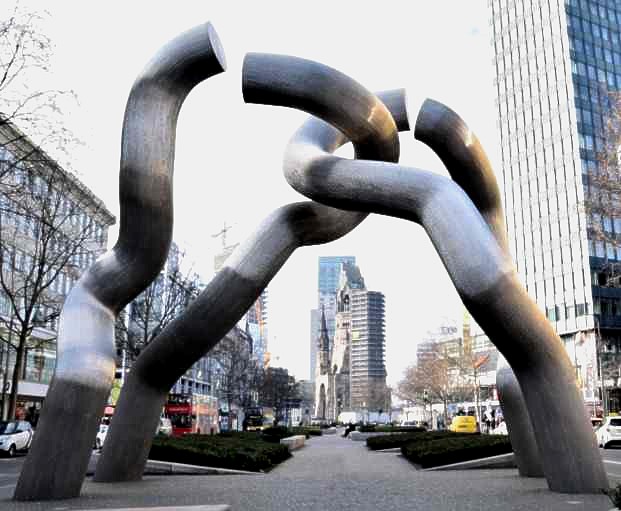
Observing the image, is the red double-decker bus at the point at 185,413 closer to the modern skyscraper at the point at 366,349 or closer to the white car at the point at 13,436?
the white car at the point at 13,436

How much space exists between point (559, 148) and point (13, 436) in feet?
231

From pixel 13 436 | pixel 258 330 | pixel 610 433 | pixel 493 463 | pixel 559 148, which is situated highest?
pixel 559 148

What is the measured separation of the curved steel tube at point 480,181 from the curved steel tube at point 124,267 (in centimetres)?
387

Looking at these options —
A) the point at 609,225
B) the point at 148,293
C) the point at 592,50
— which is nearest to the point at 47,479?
the point at 148,293

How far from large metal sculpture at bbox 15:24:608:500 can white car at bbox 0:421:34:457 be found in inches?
691

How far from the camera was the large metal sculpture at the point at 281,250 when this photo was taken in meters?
10.6

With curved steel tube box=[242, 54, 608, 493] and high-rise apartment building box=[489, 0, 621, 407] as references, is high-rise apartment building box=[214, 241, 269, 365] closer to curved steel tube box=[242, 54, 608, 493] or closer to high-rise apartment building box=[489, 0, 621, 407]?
high-rise apartment building box=[489, 0, 621, 407]

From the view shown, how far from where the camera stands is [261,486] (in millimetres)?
13211

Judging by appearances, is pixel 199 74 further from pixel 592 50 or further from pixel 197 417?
pixel 592 50

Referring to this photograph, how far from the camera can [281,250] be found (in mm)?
13219

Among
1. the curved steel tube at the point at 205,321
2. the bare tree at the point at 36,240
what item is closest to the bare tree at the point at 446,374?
the bare tree at the point at 36,240

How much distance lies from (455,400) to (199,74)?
69337 millimetres

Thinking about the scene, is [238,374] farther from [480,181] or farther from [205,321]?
[480,181]

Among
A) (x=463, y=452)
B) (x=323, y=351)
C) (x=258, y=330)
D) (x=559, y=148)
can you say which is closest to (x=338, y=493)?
(x=463, y=452)
